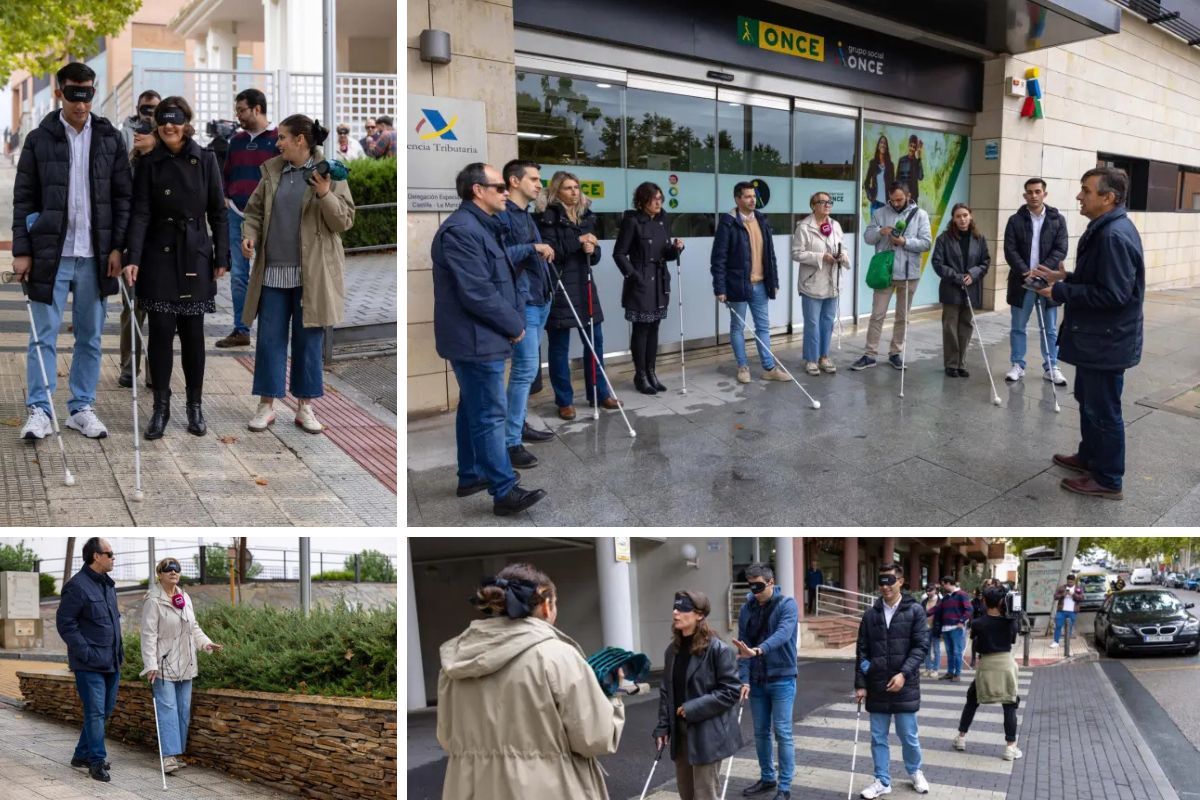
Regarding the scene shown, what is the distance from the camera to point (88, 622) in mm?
6016

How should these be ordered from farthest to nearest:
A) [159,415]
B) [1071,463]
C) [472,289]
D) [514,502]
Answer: [1071,463]
[159,415]
[514,502]
[472,289]

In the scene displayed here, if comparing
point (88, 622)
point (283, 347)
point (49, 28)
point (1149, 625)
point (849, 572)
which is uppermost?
point (49, 28)

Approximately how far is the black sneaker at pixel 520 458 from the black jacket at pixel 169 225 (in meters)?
2.22

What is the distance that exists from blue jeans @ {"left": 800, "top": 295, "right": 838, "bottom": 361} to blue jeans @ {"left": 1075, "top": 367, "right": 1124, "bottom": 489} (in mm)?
2965

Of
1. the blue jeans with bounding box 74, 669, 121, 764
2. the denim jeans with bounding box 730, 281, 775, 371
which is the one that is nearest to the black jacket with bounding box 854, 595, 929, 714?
the denim jeans with bounding box 730, 281, 775, 371

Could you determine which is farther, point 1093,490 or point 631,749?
point 631,749

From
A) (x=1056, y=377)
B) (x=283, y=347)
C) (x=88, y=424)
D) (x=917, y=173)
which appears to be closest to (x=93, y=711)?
(x=88, y=424)

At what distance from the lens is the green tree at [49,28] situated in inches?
451

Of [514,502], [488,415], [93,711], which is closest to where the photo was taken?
[488,415]

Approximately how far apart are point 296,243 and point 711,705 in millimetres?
3946

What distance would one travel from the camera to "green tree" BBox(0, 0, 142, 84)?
37.6 feet

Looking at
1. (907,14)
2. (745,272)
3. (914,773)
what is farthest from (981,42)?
(914,773)

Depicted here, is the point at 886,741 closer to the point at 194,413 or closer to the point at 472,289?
the point at 472,289

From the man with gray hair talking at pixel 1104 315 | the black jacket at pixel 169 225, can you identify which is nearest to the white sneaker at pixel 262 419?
the black jacket at pixel 169 225
